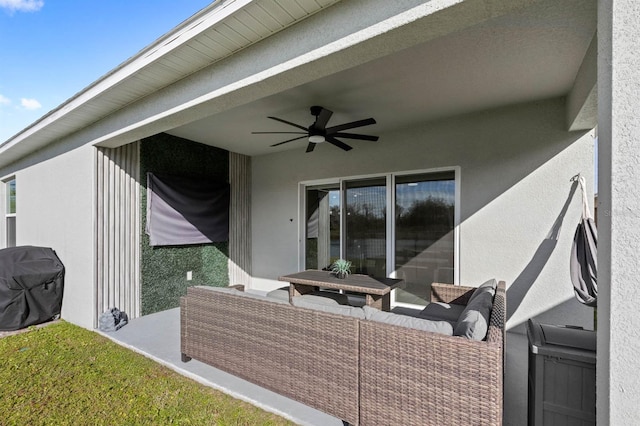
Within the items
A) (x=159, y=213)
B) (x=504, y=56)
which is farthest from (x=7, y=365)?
(x=504, y=56)

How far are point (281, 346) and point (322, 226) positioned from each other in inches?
Answer: 131

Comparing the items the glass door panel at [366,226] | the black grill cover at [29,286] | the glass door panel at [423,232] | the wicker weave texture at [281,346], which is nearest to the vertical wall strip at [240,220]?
the glass door panel at [366,226]

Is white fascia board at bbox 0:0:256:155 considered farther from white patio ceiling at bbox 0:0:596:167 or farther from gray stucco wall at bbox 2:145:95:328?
gray stucco wall at bbox 2:145:95:328

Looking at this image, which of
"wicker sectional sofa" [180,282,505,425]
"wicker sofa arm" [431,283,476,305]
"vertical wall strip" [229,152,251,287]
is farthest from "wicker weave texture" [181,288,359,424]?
"vertical wall strip" [229,152,251,287]

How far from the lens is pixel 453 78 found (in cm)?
281

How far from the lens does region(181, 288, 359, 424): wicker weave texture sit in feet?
6.07

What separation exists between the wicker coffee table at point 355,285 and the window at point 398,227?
760 mm

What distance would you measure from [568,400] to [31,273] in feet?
18.4

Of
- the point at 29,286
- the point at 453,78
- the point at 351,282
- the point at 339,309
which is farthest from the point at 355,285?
the point at 29,286

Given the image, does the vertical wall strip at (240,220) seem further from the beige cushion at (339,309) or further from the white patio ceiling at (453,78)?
the beige cushion at (339,309)

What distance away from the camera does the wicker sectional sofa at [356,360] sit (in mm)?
1489

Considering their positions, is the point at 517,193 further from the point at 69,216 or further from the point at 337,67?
the point at 69,216

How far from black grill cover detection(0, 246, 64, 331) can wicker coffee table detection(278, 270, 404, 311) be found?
329 cm

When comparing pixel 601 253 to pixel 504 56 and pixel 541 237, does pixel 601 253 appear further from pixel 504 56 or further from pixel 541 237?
pixel 541 237
